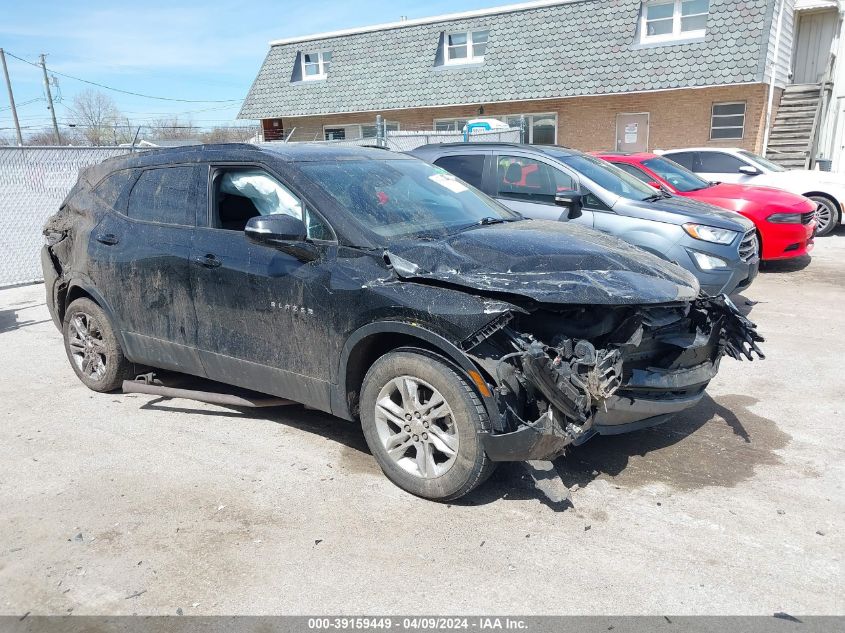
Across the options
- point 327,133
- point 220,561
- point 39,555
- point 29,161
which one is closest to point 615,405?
point 220,561

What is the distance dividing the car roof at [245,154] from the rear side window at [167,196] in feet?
0.27

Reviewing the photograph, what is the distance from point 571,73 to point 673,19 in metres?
3.01

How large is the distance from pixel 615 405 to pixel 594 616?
43.1 inches

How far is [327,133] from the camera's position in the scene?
2586cm

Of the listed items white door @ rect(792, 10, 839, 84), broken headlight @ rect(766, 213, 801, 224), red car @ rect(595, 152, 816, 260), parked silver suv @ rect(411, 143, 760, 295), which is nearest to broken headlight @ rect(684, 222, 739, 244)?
parked silver suv @ rect(411, 143, 760, 295)

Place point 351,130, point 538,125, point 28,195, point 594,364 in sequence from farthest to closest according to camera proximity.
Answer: point 351,130 → point 538,125 → point 28,195 → point 594,364

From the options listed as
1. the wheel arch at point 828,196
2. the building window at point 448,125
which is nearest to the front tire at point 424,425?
the wheel arch at point 828,196

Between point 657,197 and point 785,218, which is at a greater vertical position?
point 657,197

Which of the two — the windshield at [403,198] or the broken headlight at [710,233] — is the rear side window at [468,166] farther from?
the windshield at [403,198]

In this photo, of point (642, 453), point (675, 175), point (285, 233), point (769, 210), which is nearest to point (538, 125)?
point (675, 175)

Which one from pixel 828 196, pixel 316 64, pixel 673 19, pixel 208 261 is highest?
pixel 673 19

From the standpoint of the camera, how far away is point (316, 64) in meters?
26.0

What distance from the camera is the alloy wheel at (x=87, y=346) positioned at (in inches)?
210

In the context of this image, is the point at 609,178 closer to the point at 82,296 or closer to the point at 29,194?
the point at 82,296
